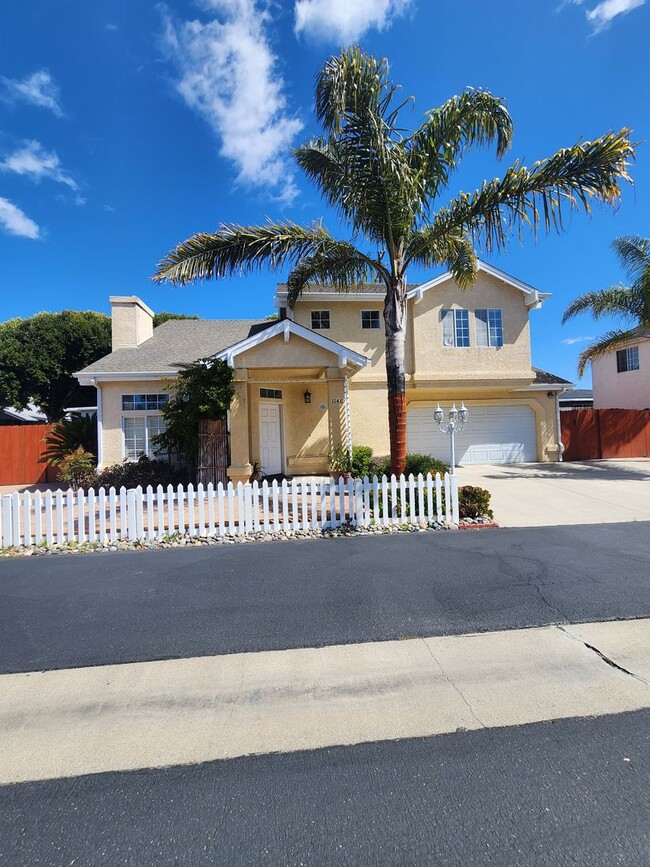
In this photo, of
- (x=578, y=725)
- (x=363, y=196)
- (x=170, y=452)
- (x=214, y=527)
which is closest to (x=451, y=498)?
(x=214, y=527)

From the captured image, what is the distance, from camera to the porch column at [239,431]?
10.5 metres

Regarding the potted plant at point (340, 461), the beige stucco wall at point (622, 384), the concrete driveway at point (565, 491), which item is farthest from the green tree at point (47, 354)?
the beige stucco wall at point (622, 384)

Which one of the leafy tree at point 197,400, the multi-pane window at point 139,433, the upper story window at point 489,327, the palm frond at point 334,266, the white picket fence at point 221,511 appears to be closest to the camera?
the white picket fence at point 221,511

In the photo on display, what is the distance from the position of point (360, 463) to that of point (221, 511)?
530 cm

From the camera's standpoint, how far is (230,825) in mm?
1941

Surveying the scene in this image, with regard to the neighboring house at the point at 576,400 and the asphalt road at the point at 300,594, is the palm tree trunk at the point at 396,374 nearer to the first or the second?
the asphalt road at the point at 300,594

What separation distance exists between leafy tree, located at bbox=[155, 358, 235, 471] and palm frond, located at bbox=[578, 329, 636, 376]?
12.7 metres

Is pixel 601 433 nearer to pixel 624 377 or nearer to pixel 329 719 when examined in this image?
pixel 624 377

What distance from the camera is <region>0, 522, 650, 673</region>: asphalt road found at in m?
3.67

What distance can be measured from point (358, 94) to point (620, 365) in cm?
2092

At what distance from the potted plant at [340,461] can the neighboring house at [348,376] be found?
279mm

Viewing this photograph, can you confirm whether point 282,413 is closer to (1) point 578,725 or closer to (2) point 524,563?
(2) point 524,563

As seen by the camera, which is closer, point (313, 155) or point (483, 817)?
point (483, 817)

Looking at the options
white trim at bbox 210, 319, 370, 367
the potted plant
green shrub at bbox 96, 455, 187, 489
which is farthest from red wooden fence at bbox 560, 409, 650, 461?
green shrub at bbox 96, 455, 187, 489
